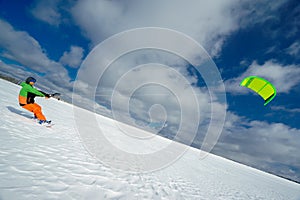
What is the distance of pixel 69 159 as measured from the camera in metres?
4.68

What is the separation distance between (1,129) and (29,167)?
8.67 ft

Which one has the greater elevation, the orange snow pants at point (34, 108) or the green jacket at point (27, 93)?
the green jacket at point (27, 93)

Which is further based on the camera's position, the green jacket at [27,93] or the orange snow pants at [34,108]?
the orange snow pants at [34,108]

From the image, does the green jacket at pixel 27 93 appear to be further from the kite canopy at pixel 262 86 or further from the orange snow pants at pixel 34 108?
the kite canopy at pixel 262 86

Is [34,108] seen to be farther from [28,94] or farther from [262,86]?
[262,86]

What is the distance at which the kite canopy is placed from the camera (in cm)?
977

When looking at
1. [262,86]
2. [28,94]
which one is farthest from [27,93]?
[262,86]

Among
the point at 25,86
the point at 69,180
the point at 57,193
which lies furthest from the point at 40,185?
the point at 25,86

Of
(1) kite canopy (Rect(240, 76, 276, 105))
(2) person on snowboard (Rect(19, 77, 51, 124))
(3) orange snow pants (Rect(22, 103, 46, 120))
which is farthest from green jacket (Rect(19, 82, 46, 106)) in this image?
(1) kite canopy (Rect(240, 76, 276, 105))

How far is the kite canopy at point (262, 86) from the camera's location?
9773mm

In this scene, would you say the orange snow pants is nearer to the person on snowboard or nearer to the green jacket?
the person on snowboard

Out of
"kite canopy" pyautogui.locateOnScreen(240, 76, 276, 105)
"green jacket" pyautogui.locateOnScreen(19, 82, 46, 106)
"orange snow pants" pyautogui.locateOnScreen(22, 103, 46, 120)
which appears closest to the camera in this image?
"green jacket" pyautogui.locateOnScreen(19, 82, 46, 106)

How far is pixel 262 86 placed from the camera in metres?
10.1

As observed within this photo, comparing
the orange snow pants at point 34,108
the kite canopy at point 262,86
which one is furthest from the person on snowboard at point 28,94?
the kite canopy at point 262,86
